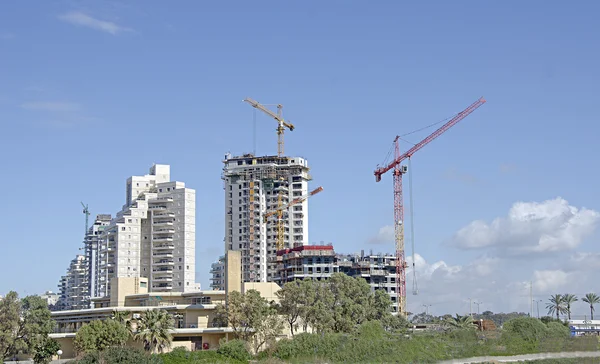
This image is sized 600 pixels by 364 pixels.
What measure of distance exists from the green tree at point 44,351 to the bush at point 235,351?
20.7 meters

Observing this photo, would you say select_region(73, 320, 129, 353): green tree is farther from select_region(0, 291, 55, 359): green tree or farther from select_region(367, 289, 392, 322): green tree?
select_region(367, 289, 392, 322): green tree

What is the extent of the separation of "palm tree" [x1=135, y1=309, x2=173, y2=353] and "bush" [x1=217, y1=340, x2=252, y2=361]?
755 centimetres

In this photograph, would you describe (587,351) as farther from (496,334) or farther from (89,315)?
(89,315)

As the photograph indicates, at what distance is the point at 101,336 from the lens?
99.9 meters

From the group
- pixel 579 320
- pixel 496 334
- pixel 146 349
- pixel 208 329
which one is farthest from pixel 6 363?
pixel 579 320

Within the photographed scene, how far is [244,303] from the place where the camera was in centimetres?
11081

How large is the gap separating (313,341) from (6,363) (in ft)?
121

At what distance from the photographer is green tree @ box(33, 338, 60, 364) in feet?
328

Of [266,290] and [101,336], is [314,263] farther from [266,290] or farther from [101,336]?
[101,336]

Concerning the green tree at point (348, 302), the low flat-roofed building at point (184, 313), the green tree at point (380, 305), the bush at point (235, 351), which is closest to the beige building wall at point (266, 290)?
the low flat-roofed building at point (184, 313)

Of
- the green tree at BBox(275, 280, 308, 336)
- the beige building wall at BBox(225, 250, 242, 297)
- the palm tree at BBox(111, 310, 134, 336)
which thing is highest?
the beige building wall at BBox(225, 250, 242, 297)

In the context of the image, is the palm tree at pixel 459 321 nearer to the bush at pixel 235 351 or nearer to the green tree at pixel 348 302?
the green tree at pixel 348 302

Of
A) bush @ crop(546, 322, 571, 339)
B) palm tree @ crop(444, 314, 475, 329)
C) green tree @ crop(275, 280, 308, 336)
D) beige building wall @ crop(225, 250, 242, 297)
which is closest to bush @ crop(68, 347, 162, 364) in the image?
beige building wall @ crop(225, 250, 242, 297)

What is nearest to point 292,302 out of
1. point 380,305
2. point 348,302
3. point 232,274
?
point 232,274
